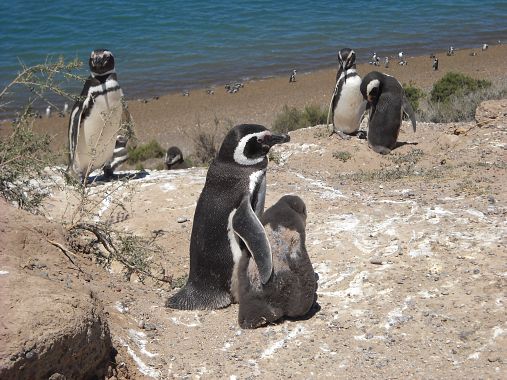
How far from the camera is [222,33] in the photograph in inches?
1235

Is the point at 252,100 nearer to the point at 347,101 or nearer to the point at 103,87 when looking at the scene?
the point at 347,101

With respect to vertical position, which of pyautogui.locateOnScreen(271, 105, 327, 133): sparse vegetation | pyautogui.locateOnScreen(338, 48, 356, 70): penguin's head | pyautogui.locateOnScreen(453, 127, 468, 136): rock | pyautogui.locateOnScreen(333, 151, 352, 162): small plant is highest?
pyautogui.locateOnScreen(338, 48, 356, 70): penguin's head

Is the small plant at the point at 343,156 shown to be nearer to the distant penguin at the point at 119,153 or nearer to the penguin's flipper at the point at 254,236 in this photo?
the distant penguin at the point at 119,153

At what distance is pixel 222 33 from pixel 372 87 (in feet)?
65.4

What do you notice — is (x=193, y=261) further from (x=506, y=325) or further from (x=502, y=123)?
(x=502, y=123)

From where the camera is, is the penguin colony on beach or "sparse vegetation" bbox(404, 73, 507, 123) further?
A: "sparse vegetation" bbox(404, 73, 507, 123)

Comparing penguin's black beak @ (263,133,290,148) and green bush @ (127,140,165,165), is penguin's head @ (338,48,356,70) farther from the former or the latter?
penguin's black beak @ (263,133,290,148)

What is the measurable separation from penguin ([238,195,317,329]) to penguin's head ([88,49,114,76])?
190 inches

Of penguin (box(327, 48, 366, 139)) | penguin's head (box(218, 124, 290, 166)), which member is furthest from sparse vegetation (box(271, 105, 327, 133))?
penguin's head (box(218, 124, 290, 166))

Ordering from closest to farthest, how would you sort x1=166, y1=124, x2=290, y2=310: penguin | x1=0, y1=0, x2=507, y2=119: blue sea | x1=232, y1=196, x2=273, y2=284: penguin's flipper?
x1=232, y1=196, x2=273, y2=284: penguin's flipper < x1=166, y1=124, x2=290, y2=310: penguin < x1=0, y1=0, x2=507, y2=119: blue sea

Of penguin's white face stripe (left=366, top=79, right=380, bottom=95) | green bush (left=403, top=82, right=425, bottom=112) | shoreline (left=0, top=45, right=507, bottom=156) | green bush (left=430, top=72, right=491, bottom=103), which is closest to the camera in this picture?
penguin's white face stripe (left=366, top=79, right=380, bottom=95)

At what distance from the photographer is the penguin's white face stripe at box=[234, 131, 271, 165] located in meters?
5.92

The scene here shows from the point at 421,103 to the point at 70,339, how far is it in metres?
14.5

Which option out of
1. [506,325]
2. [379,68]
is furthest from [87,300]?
[379,68]
